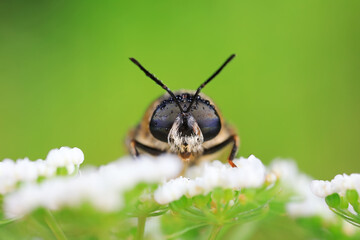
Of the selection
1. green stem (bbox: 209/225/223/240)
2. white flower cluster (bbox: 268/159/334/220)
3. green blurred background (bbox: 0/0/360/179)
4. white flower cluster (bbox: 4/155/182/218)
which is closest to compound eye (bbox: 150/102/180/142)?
white flower cluster (bbox: 268/159/334/220)

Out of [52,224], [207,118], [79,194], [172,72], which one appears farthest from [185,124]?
[172,72]

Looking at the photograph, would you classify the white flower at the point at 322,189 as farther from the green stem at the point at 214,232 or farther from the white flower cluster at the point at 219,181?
the green stem at the point at 214,232

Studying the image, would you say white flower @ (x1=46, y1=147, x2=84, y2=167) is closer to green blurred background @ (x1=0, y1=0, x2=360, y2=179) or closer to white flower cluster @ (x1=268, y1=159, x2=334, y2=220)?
white flower cluster @ (x1=268, y1=159, x2=334, y2=220)

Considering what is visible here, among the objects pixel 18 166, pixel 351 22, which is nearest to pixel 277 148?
pixel 351 22

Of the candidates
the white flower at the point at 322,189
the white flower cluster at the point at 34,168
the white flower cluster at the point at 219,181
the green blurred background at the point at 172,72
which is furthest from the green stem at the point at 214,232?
the green blurred background at the point at 172,72

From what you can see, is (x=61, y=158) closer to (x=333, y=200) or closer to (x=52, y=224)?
(x=52, y=224)

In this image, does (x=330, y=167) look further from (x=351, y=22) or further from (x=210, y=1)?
(x=210, y=1)
